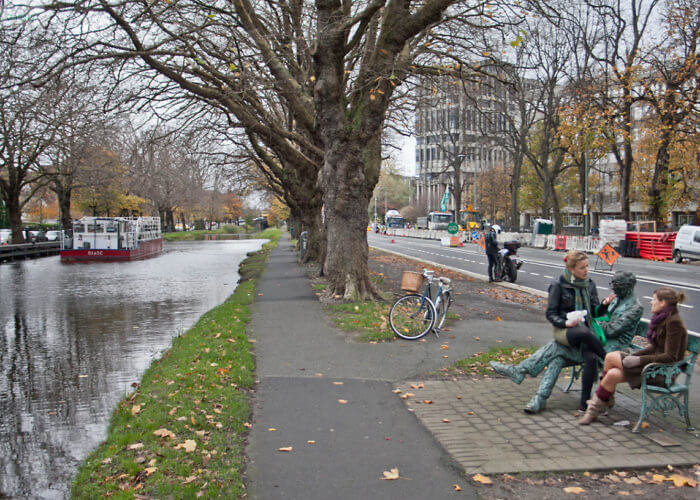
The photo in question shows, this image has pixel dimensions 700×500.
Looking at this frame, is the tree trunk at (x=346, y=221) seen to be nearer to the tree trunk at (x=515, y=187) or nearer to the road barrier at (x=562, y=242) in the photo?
the road barrier at (x=562, y=242)

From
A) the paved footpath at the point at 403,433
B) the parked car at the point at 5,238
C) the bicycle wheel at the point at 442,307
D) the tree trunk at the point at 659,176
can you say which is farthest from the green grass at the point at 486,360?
the parked car at the point at 5,238

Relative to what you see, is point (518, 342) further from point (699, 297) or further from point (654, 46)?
point (654, 46)

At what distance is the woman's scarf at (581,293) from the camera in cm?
587

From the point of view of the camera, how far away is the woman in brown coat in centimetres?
510

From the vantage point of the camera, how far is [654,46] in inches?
1121

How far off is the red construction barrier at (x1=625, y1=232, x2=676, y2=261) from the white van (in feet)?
3.86

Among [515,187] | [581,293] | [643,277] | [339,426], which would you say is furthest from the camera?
[515,187]

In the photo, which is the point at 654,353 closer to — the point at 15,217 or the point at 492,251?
the point at 492,251

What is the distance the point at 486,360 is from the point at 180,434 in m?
4.37

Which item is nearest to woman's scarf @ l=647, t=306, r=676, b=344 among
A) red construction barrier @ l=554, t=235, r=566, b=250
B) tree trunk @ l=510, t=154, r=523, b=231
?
red construction barrier @ l=554, t=235, r=566, b=250

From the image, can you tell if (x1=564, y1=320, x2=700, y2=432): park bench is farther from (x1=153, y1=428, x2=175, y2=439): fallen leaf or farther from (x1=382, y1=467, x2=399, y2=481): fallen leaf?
(x1=153, y1=428, x2=175, y2=439): fallen leaf

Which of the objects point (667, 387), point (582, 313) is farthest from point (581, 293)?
point (667, 387)

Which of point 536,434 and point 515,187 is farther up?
point 515,187

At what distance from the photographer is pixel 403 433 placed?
5266mm
